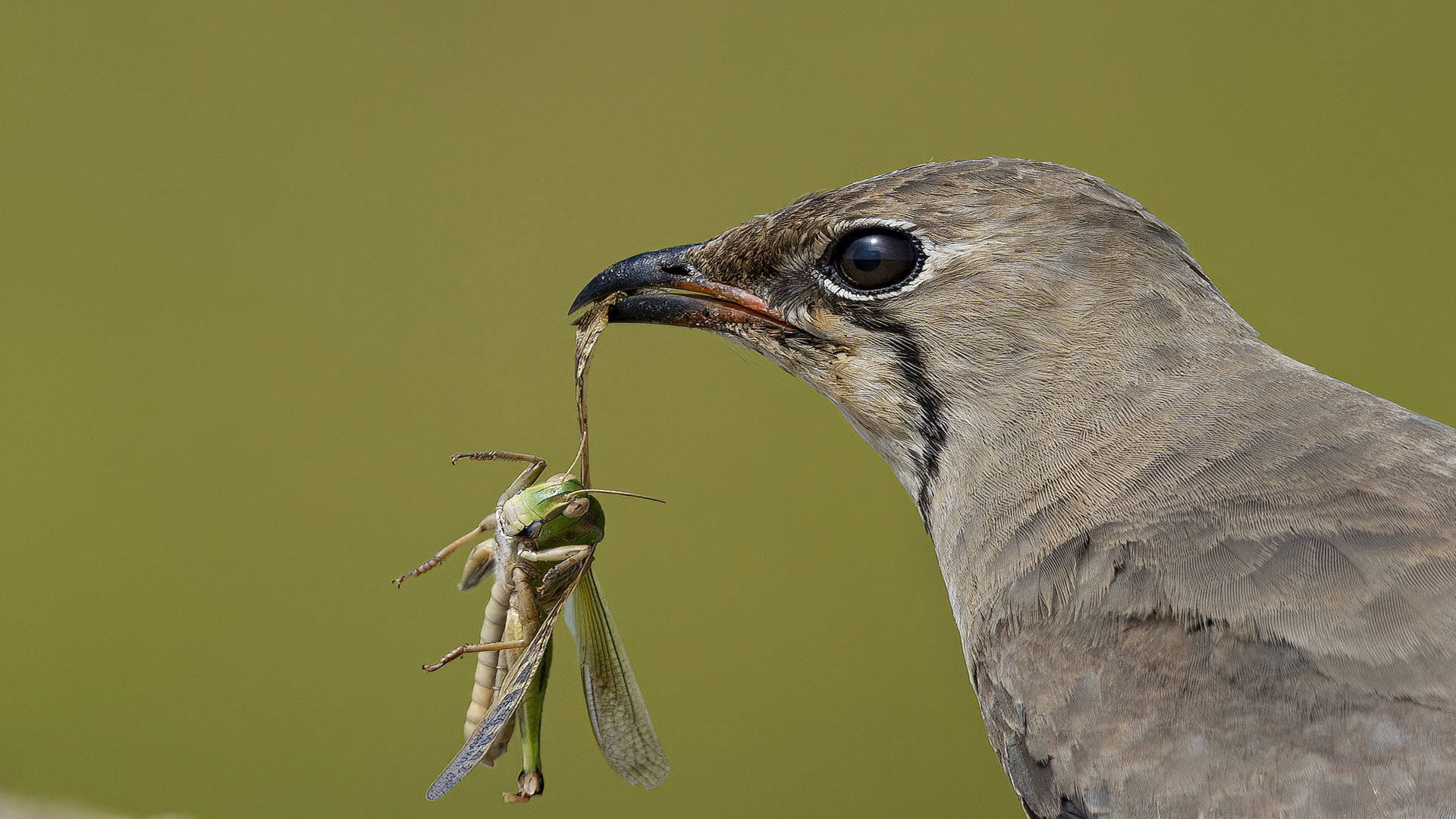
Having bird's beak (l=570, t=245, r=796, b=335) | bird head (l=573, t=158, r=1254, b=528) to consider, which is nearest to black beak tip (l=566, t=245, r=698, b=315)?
bird's beak (l=570, t=245, r=796, b=335)

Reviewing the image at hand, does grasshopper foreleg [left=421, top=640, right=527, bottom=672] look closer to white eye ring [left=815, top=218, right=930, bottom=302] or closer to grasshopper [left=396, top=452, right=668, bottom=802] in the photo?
grasshopper [left=396, top=452, right=668, bottom=802]

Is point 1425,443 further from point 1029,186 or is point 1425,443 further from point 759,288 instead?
point 759,288

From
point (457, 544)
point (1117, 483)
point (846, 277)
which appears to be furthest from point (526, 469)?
point (1117, 483)

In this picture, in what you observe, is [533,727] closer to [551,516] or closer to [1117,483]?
[551,516]

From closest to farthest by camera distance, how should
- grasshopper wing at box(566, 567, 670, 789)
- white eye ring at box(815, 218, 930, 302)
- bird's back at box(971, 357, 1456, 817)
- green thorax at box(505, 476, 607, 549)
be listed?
bird's back at box(971, 357, 1456, 817) < white eye ring at box(815, 218, 930, 302) < green thorax at box(505, 476, 607, 549) < grasshopper wing at box(566, 567, 670, 789)

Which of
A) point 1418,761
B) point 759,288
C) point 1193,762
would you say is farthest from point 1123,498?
point 759,288

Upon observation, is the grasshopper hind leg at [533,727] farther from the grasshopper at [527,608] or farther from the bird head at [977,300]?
the bird head at [977,300]

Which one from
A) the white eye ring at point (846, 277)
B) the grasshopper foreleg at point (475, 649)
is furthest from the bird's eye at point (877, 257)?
the grasshopper foreleg at point (475, 649)
